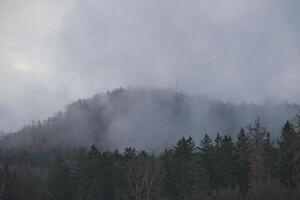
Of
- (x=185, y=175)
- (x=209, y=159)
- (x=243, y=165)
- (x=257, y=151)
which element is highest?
(x=257, y=151)

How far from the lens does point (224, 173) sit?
302 feet

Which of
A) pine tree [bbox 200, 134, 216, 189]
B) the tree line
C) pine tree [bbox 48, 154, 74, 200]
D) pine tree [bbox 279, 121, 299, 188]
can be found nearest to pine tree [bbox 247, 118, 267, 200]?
the tree line

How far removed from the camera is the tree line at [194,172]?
83.8 meters

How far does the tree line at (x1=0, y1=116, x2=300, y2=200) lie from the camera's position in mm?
83812

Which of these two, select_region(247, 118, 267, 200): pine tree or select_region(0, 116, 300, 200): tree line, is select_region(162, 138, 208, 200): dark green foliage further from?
select_region(247, 118, 267, 200): pine tree

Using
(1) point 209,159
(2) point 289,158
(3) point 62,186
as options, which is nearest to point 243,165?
(1) point 209,159

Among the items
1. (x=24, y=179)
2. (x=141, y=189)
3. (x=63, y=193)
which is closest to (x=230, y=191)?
(x=141, y=189)

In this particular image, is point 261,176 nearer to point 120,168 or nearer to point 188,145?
point 188,145

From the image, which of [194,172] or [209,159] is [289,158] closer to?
[194,172]

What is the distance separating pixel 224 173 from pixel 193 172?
32.2 feet

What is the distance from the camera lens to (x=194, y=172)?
85.1m

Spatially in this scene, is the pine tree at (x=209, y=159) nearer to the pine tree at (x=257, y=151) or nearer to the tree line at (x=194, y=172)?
the tree line at (x=194, y=172)

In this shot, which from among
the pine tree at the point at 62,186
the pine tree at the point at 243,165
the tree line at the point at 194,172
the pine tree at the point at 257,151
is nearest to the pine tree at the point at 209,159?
the tree line at the point at 194,172

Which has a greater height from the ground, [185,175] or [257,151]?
[257,151]
